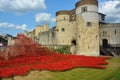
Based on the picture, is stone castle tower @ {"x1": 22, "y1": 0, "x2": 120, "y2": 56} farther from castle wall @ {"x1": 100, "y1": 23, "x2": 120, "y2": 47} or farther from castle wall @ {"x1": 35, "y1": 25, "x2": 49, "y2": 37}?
castle wall @ {"x1": 35, "y1": 25, "x2": 49, "y2": 37}

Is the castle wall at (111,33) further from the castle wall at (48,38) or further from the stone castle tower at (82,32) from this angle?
the castle wall at (48,38)

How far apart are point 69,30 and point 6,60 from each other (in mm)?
30071

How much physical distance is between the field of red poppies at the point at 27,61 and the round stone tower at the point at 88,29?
14427 millimetres

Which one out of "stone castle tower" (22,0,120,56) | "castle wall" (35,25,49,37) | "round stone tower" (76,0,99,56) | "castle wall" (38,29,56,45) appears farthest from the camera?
"castle wall" (35,25,49,37)

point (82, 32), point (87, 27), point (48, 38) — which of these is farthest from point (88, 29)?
point (48, 38)

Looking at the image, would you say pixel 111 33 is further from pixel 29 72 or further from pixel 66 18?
pixel 29 72

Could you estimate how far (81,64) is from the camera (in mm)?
23609

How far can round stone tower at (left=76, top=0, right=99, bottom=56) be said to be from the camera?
140 feet

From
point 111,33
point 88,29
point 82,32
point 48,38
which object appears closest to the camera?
point 88,29

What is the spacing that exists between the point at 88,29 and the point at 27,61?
21.1 meters

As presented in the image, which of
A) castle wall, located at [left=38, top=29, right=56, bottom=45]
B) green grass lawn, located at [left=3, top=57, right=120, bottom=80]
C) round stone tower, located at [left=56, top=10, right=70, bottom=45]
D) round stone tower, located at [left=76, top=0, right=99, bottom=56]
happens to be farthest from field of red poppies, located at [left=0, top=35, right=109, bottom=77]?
castle wall, located at [left=38, top=29, right=56, bottom=45]

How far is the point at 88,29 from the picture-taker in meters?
42.8

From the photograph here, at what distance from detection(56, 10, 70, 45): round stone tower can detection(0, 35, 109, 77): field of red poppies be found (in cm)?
2338

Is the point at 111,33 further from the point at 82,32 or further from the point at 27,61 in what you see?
the point at 27,61
